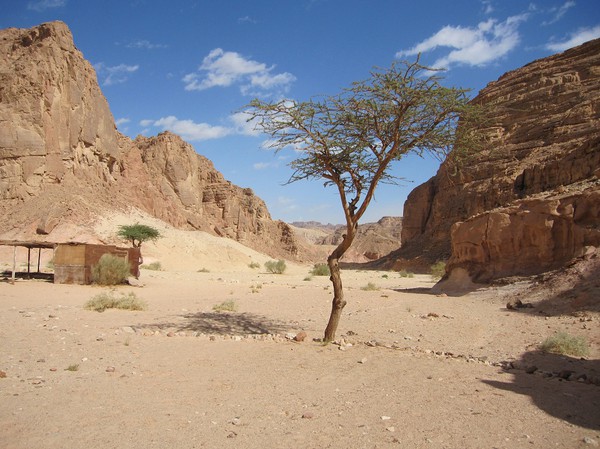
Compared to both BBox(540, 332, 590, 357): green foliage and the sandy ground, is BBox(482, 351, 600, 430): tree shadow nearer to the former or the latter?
the sandy ground

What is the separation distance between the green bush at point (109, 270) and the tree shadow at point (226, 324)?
31.2ft

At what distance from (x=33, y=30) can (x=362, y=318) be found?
55.3 m

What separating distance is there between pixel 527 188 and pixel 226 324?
4282 cm

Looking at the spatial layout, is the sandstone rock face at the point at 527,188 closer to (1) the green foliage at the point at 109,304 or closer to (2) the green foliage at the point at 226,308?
(2) the green foliage at the point at 226,308

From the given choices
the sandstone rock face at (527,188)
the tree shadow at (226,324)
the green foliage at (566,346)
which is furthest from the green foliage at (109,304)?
the sandstone rock face at (527,188)

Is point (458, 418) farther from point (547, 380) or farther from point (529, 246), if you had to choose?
point (529, 246)

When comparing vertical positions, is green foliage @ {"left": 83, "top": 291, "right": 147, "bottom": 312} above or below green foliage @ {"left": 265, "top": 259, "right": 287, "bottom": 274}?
below

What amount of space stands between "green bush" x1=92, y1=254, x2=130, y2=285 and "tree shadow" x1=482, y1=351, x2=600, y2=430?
17.6m

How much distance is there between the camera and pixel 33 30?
4959 centimetres

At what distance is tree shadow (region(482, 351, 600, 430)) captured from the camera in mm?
4453

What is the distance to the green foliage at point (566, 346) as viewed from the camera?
23.6 feet

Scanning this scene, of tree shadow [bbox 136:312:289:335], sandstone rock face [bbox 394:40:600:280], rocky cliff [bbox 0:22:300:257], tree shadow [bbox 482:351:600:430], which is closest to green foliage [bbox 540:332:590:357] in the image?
tree shadow [bbox 482:351:600:430]

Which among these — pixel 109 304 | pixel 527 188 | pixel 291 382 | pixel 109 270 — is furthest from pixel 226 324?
pixel 527 188

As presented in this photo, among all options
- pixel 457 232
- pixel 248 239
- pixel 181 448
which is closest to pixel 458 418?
pixel 181 448
